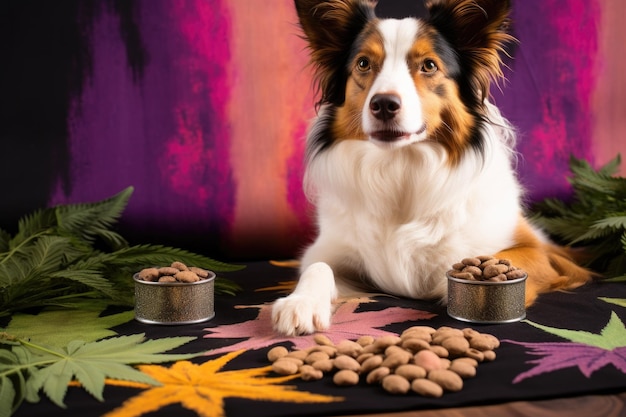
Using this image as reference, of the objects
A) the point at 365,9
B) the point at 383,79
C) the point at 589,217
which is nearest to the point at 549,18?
the point at 589,217

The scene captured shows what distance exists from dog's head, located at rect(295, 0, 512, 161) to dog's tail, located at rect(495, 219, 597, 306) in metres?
0.35

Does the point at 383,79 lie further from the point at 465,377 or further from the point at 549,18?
the point at 549,18

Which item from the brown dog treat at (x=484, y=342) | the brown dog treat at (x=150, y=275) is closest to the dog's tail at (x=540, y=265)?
the brown dog treat at (x=484, y=342)

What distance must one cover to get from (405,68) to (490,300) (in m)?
0.72

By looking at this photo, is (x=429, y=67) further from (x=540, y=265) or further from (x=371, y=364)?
(x=371, y=364)

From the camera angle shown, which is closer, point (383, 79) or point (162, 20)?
point (383, 79)

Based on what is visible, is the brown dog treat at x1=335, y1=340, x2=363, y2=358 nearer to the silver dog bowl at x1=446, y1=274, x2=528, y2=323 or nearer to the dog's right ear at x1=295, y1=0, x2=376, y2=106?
the silver dog bowl at x1=446, y1=274, x2=528, y2=323

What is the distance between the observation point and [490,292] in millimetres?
1918

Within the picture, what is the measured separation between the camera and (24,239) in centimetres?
254

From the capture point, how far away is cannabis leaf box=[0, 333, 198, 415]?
1453 millimetres

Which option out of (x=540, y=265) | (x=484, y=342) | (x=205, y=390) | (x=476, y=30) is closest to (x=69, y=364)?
(x=205, y=390)

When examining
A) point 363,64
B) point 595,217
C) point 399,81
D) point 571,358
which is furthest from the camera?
point 595,217

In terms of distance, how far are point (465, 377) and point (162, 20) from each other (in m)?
1.97

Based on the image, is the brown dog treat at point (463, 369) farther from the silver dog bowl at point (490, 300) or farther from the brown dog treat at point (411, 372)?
the silver dog bowl at point (490, 300)
